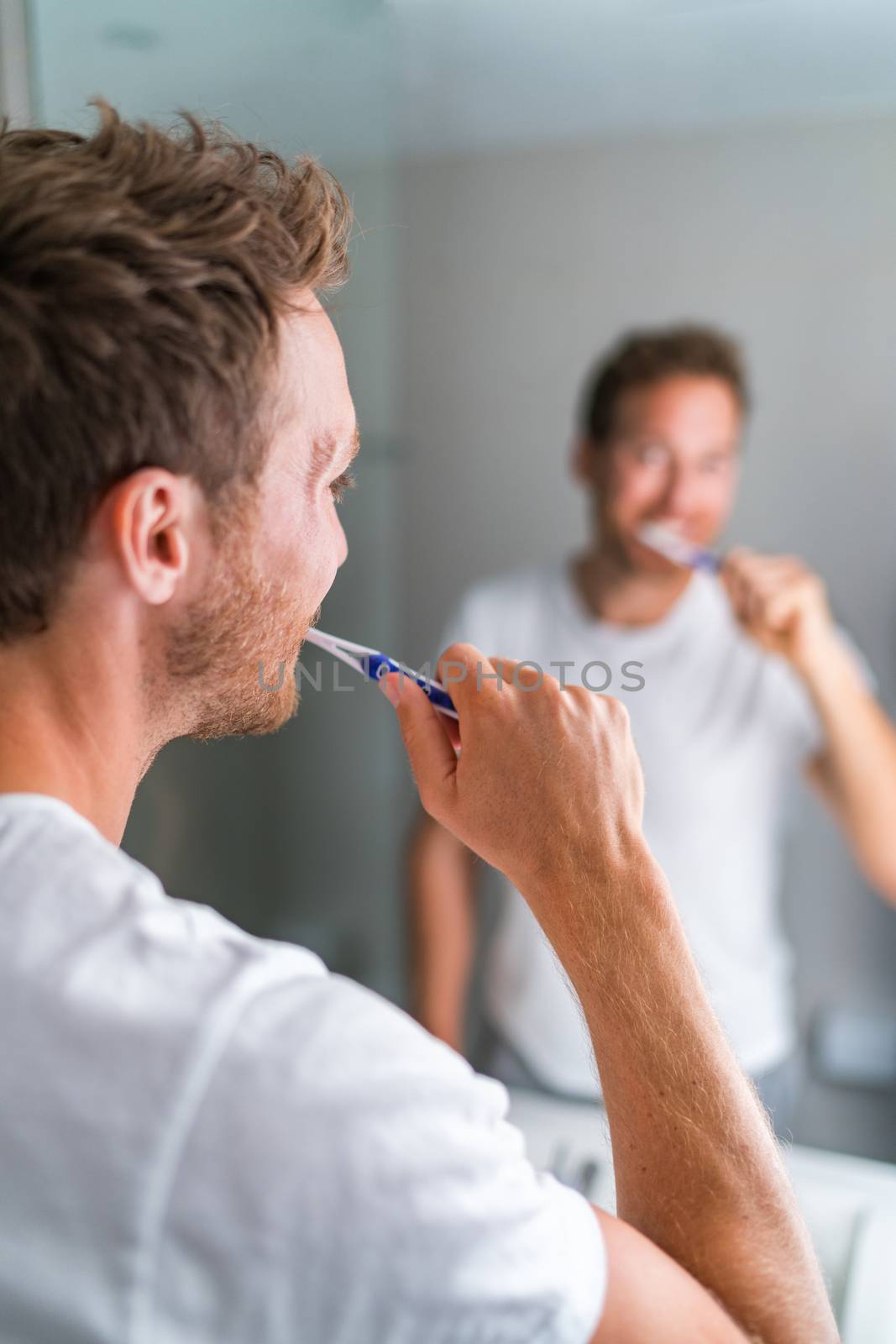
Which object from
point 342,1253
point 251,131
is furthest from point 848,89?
point 342,1253

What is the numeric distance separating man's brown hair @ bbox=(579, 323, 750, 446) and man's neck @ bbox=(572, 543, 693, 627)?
15 cm

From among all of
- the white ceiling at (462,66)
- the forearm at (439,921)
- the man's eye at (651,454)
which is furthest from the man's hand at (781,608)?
the white ceiling at (462,66)

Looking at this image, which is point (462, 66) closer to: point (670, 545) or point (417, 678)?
point (670, 545)

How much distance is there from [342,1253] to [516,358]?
4.30ft

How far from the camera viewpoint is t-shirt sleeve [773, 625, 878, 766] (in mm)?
1166

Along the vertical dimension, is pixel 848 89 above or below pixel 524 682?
above

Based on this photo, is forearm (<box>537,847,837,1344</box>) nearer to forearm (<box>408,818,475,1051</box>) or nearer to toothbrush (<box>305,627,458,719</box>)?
toothbrush (<box>305,627,458,719</box>)

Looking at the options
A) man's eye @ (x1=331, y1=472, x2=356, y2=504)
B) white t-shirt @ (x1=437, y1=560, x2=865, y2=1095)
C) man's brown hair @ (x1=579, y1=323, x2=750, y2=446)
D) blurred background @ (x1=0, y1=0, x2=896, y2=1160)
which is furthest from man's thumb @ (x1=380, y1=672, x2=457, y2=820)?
man's brown hair @ (x1=579, y1=323, x2=750, y2=446)

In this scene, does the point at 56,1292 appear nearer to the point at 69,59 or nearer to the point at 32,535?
the point at 32,535

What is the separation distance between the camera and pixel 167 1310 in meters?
0.32

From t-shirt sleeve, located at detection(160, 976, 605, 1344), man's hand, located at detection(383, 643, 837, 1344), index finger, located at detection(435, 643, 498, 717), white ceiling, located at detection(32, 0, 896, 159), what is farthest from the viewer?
white ceiling, located at detection(32, 0, 896, 159)

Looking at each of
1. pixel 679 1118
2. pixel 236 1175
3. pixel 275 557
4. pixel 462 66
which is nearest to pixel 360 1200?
pixel 236 1175

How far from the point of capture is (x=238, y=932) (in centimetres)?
38

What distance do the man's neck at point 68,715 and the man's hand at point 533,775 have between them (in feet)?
0.48
